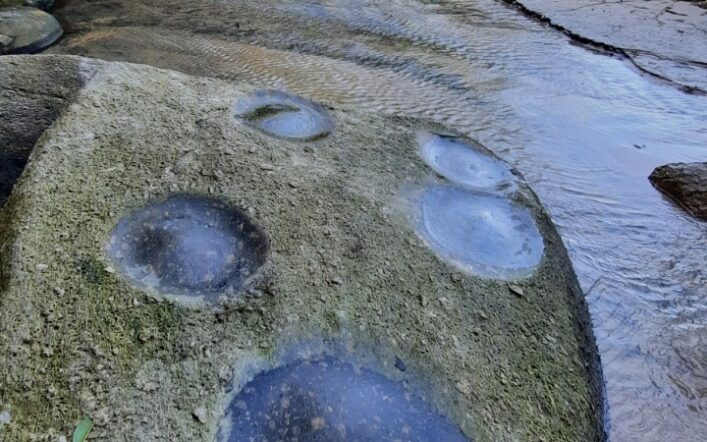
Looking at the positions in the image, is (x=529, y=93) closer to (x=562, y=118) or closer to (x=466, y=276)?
(x=562, y=118)

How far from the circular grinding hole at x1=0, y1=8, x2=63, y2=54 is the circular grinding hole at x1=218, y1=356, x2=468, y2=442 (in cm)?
393

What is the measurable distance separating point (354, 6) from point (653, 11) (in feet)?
10.8

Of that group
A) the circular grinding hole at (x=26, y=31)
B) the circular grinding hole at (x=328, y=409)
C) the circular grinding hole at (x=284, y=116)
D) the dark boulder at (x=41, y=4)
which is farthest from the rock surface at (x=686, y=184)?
the dark boulder at (x=41, y=4)

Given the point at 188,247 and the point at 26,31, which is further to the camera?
the point at 26,31

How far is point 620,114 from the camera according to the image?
3701 millimetres

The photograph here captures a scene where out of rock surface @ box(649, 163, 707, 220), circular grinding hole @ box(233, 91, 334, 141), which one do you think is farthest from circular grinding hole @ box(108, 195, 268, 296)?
rock surface @ box(649, 163, 707, 220)

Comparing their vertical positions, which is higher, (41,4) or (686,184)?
(686,184)

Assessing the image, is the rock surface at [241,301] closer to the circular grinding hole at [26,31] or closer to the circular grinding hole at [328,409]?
the circular grinding hole at [328,409]

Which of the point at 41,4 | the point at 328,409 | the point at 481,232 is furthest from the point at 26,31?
the point at 328,409

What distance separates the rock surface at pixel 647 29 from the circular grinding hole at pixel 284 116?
3252 millimetres

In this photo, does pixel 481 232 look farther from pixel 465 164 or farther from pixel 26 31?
pixel 26 31

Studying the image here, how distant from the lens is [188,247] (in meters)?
1.75

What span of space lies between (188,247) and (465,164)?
1.47 m

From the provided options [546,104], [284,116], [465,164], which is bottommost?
[546,104]
